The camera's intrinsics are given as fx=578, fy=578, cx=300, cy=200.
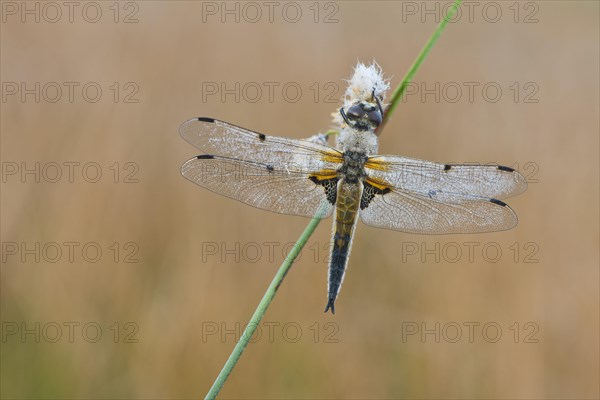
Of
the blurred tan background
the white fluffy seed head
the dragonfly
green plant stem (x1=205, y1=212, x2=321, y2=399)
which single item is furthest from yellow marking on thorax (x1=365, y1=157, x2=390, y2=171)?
the blurred tan background

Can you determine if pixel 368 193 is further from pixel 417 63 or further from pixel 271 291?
pixel 271 291

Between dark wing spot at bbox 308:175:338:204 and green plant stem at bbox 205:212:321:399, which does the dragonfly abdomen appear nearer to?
dark wing spot at bbox 308:175:338:204

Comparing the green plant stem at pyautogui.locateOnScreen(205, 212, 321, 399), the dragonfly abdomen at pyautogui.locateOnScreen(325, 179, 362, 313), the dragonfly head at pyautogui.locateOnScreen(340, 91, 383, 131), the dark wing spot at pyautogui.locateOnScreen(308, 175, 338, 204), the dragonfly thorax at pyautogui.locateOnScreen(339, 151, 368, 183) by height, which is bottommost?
the green plant stem at pyautogui.locateOnScreen(205, 212, 321, 399)

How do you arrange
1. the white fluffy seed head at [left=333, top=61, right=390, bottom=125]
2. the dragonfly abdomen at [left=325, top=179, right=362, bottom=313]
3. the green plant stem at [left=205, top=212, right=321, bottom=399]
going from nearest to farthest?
1. the green plant stem at [left=205, top=212, right=321, bottom=399]
2. the white fluffy seed head at [left=333, top=61, right=390, bottom=125]
3. the dragonfly abdomen at [left=325, top=179, right=362, bottom=313]

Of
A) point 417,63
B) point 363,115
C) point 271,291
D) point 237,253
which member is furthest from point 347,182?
point 237,253

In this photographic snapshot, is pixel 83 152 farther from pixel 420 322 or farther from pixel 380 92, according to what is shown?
pixel 380 92

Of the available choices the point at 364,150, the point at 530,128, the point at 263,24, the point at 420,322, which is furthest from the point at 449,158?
the point at 364,150

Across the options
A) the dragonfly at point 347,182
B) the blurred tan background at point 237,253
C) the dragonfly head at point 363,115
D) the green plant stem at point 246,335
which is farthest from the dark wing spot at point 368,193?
the blurred tan background at point 237,253
